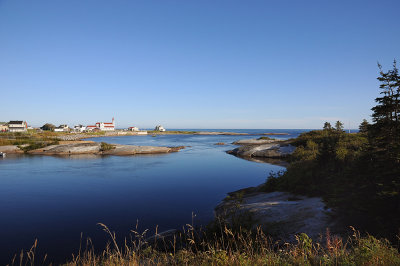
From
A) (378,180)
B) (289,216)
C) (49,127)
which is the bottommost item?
(289,216)

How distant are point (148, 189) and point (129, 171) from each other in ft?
34.5

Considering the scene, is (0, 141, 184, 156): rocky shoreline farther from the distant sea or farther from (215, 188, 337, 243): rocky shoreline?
(215, 188, 337, 243): rocky shoreline

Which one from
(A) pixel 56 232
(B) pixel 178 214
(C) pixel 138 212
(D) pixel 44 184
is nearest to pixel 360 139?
(B) pixel 178 214

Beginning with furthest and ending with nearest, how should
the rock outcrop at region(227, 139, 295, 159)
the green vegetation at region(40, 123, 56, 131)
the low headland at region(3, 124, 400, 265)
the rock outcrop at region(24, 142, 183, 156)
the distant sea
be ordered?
1. the green vegetation at region(40, 123, 56, 131)
2. the rock outcrop at region(24, 142, 183, 156)
3. the rock outcrop at region(227, 139, 295, 159)
4. the distant sea
5. the low headland at region(3, 124, 400, 265)

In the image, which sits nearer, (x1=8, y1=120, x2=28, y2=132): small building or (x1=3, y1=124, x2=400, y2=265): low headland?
(x1=3, y1=124, x2=400, y2=265): low headland

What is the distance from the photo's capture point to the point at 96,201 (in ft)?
60.7

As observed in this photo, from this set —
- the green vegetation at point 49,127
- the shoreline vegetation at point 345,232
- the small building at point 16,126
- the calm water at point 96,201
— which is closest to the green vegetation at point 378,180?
the shoreline vegetation at point 345,232

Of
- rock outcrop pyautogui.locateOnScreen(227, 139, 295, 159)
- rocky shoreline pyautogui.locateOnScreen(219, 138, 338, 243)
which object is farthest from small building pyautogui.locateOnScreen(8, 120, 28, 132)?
rocky shoreline pyautogui.locateOnScreen(219, 138, 338, 243)

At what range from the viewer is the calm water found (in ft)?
40.9

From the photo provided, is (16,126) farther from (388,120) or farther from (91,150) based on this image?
(388,120)

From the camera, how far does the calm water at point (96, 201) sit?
40.9 ft

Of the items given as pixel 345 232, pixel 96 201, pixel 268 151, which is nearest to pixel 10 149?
pixel 96 201

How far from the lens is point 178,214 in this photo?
1532 centimetres

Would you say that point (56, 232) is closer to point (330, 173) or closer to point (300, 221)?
point (300, 221)
